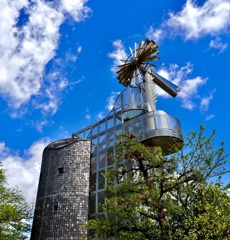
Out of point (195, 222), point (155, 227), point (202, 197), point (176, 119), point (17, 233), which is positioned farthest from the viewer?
point (176, 119)

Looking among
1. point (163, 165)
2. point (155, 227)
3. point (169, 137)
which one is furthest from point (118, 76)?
point (155, 227)

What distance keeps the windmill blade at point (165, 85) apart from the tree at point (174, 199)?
49.2ft

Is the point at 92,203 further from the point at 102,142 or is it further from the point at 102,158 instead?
the point at 102,142

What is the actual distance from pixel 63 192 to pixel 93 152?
462cm

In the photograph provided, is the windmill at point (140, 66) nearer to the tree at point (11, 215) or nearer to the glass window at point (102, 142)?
the glass window at point (102, 142)

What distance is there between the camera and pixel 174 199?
42.9ft

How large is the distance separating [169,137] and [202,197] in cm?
932

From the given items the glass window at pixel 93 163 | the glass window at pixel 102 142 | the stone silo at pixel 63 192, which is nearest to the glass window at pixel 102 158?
the glass window at pixel 102 142

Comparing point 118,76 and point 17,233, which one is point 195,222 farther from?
point 118,76

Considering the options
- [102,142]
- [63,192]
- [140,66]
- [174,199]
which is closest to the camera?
[174,199]

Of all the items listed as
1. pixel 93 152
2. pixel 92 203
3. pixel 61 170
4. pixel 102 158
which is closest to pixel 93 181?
pixel 92 203

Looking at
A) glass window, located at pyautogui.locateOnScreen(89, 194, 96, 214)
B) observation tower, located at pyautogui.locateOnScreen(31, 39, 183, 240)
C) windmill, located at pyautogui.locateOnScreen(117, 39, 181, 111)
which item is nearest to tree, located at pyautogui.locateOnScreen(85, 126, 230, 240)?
observation tower, located at pyautogui.locateOnScreen(31, 39, 183, 240)

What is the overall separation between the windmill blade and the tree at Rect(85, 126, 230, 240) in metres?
15.0

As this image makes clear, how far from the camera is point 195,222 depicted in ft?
36.2
